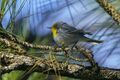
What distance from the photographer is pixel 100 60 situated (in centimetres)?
100

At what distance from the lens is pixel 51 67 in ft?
2.45

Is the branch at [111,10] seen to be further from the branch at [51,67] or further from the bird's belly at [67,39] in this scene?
the bird's belly at [67,39]

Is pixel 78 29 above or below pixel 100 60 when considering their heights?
above

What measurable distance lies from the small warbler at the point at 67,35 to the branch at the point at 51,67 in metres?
0.07

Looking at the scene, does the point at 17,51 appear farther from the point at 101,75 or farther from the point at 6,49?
the point at 101,75

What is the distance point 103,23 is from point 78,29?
0.11 meters

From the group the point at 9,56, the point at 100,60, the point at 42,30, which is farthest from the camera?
the point at 42,30

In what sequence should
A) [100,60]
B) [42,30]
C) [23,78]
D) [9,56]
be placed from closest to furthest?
1. [9,56]
2. [23,78]
3. [100,60]
4. [42,30]

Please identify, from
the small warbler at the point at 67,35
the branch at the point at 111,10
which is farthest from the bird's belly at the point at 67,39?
the branch at the point at 111,10

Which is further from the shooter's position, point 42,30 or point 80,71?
point 42,30

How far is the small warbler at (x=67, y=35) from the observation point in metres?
1.03

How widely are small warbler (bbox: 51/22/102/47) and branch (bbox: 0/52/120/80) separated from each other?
0.07 meters

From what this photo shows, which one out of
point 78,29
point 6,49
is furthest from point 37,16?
point 6,49

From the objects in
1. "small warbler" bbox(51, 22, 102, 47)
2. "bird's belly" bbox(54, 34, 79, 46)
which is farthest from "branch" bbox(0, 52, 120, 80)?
"bird's belly" bbox(54, 34, 79, 46)
